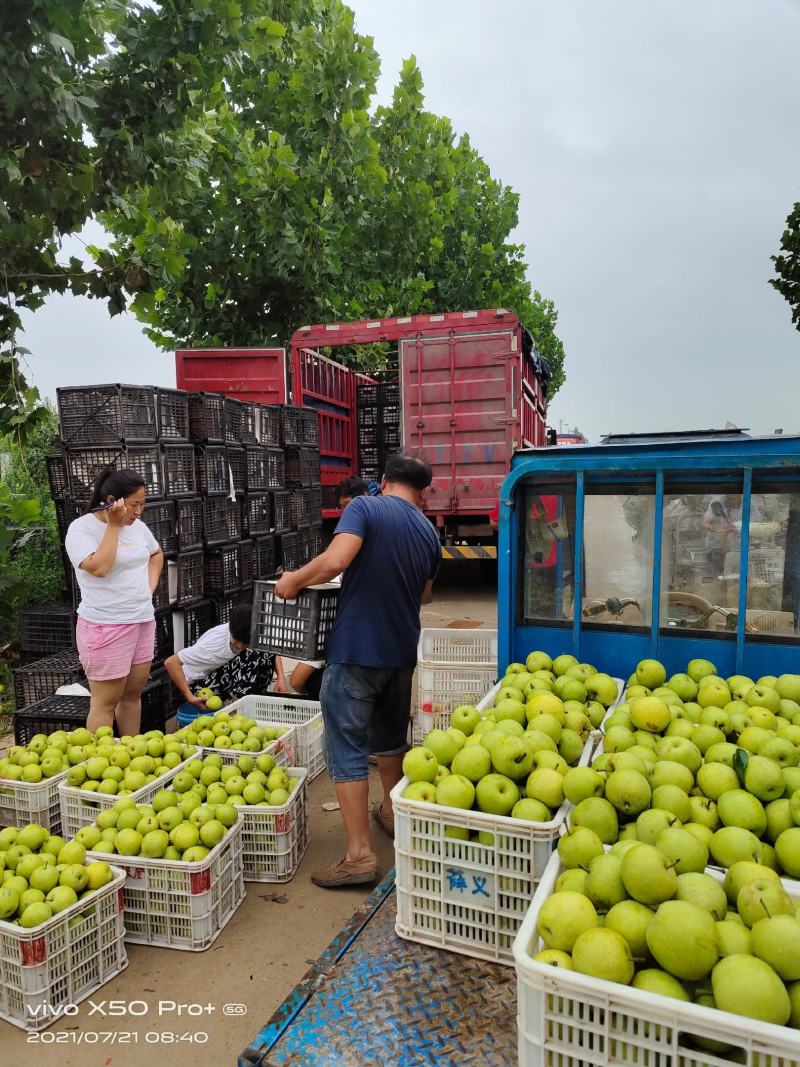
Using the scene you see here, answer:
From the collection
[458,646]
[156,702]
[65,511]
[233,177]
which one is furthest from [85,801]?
[233,177]

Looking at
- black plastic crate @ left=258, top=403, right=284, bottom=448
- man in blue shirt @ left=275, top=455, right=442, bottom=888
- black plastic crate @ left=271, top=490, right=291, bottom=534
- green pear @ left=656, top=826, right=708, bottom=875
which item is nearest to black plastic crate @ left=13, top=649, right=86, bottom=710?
man in blue shirt @ left=275, top=455, right=442, bottom=888

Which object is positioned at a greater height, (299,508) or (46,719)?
(299,508)

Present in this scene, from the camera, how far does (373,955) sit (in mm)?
2213

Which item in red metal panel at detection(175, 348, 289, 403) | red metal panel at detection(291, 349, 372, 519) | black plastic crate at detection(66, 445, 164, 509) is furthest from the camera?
red metal panel at detection(291, 349, 372, 519)

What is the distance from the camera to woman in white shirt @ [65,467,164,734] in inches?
180

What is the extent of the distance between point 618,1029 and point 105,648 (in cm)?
394

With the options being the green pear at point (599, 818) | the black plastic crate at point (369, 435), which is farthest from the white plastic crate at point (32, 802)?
the black plastic crate at point (369, 435)

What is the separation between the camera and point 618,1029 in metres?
1.45

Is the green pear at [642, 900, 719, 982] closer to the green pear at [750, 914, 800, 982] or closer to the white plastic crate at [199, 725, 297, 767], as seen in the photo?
the green pear at [750, 914, 800, 982]

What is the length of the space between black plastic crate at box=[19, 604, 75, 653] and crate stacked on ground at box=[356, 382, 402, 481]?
6.71 metres

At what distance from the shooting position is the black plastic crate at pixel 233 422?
7590 millimetres

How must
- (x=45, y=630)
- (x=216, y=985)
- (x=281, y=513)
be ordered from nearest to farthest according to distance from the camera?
(x=216, y=985), (x=45, y=630), (x=281, y=513)

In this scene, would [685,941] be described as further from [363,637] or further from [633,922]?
[363,637]

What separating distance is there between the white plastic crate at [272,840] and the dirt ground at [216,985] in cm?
7
